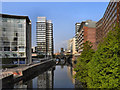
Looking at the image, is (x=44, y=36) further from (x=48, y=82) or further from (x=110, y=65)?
(x=110, y=65)

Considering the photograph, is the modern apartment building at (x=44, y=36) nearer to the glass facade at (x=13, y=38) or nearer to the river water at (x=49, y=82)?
the glass facade at (x=13, y=38)

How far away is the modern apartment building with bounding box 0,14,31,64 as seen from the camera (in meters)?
51.5

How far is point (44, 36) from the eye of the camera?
133 meters

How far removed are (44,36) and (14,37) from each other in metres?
79.9

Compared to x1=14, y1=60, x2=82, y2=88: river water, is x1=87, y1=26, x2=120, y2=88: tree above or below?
above

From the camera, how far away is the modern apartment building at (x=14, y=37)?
51.5 m

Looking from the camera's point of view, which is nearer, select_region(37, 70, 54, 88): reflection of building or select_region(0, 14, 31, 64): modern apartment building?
select_region(37, 70, 54, 88): reflection of building

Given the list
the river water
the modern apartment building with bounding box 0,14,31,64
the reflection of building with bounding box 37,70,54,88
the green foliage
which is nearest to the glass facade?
the modern apartment building with bounding box 0,14,31,64

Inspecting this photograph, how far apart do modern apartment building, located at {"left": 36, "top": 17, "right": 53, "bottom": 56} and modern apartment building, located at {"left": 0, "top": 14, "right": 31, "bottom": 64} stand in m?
73.6

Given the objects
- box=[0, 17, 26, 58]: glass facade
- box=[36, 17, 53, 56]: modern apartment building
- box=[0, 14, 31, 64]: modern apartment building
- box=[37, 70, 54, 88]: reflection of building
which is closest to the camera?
box=[37, 70, 54, 88]: reflection of building

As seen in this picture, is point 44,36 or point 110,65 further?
point 44,36

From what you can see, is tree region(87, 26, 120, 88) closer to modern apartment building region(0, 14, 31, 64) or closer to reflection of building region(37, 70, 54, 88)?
reflection of building region(37, 70, 54, 88)

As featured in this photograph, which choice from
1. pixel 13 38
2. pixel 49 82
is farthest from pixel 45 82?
pixel 13 38

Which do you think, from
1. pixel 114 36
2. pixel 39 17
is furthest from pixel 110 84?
pixel 39 17
